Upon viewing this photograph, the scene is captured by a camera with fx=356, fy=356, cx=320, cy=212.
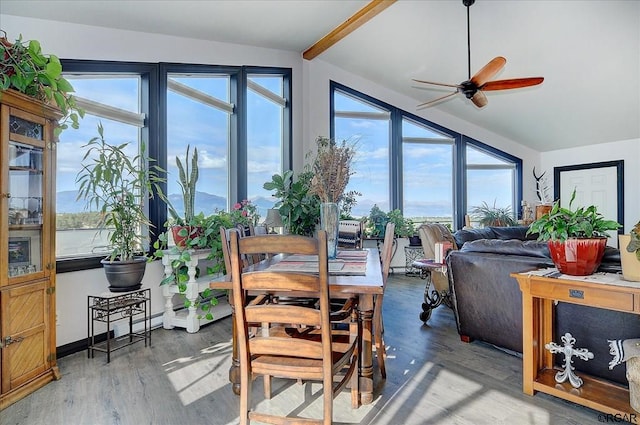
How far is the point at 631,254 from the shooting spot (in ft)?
5.89

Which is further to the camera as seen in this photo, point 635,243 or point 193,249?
point 193,249

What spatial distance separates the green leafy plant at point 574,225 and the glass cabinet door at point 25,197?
312 cm

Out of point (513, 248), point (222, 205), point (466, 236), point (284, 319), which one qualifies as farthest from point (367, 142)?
point (284, 319)

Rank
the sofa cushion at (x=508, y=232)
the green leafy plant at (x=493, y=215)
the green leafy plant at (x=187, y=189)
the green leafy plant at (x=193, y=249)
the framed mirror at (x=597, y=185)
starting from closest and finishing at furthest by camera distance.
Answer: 1. the green leafy plant at (x=193, y=249)
2. the green leafy plant at (x=187, y=189)
3. the sofa cushion at (x=508, y=232)
4. the framed mirror at (x=597, y=185)
5. the green leafy plant at (x=493, y=215)

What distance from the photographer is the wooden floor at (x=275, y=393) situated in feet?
6.18

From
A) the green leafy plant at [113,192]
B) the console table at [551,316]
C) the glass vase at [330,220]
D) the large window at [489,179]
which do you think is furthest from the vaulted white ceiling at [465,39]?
the console table at [551,316]

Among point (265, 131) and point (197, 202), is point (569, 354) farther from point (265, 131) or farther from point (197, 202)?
point (265, 131)

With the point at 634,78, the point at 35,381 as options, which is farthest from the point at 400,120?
the point at 35,381

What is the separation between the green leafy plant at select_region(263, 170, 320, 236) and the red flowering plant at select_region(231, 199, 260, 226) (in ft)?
1.53

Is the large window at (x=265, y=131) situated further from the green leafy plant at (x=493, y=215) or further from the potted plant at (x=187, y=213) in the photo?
the green leafy plant at (x=493, y=215)

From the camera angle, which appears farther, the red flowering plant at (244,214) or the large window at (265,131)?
the large window at (265,131)

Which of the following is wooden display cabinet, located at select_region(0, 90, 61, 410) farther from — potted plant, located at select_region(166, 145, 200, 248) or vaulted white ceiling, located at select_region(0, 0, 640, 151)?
vaulted white ceiling, located at select_region(0, 0, 640, 151)

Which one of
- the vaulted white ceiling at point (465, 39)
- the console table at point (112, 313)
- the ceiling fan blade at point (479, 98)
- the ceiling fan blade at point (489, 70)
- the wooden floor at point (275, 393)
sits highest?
the vaulted white ceiling at point (465, 39)

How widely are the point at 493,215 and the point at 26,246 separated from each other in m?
7.01
